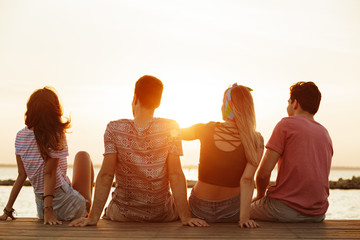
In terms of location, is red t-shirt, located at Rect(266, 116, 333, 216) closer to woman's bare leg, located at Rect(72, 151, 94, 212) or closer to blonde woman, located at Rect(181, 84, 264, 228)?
blonde woman, located at Rect(181, 84, 264, 228)

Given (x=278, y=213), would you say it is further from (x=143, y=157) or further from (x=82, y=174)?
(x=82, y=174)

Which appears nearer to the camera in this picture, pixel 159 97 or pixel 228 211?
pixel 159 97

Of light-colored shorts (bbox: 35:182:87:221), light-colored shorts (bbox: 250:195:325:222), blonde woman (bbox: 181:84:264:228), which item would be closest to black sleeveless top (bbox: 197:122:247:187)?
blonde woman (bbox: 181:84:264:228)

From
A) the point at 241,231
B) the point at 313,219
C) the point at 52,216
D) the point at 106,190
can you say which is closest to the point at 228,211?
the point at 241,231

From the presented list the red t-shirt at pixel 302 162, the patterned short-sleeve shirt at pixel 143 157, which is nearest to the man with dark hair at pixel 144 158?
the patterned short-sleeve shirt at pixel 143 157

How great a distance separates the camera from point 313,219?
180 inches

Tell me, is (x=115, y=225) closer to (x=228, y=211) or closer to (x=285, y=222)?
(x=228, y=211)

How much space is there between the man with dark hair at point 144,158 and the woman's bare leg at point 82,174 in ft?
2.86

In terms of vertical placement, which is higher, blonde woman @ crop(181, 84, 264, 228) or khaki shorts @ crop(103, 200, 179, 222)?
blonde woman @ crop(181, 84, 264, 228)

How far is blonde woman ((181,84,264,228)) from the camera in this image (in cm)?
426

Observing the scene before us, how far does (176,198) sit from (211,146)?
60 centimetres

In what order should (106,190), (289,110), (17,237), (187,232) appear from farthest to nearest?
(289,110), (106,190), (187,232), (17,237)

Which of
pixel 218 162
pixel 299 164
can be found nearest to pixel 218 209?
pixel 218 162

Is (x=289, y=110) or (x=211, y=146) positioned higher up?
(x=289, y=110)
